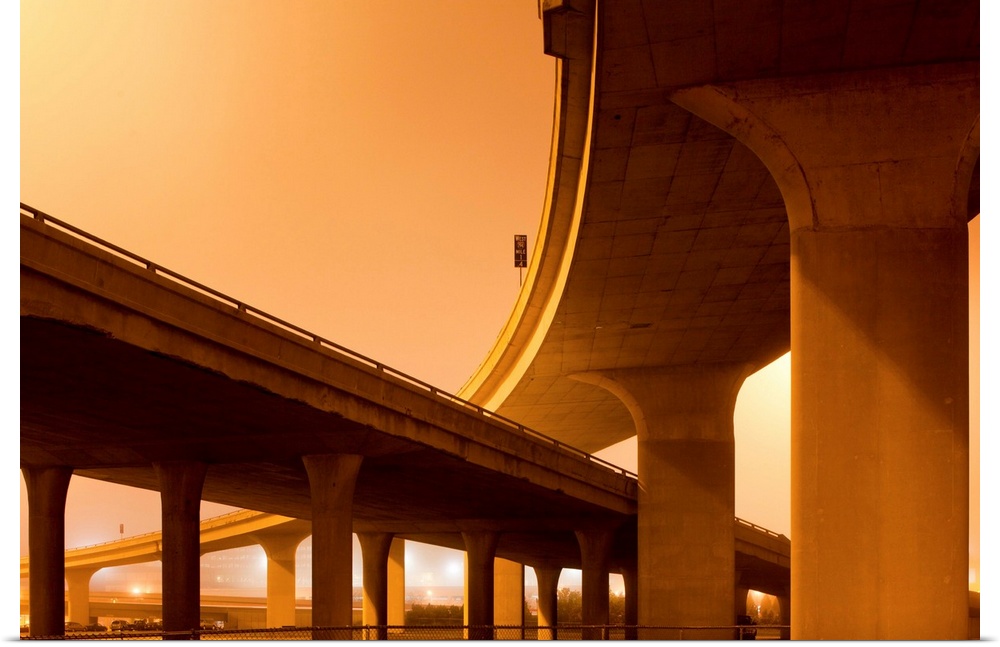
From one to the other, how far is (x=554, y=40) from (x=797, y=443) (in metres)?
8.49

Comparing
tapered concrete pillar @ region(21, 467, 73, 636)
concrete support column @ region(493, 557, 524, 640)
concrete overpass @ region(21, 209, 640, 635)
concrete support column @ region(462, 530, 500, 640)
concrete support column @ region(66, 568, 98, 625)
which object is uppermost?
concrete overpass @ region(21, 209, 640, 635)

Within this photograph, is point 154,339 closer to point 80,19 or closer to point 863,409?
point 80,19

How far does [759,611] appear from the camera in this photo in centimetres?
11725

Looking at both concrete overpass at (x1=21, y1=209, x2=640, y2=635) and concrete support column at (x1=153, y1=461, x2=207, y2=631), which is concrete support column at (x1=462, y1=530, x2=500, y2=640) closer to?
concrete overpass at (x1=21, y1=209, x2=640, y2=635)

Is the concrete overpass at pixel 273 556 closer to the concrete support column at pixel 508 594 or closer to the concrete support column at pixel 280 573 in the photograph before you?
the concrete support column at pixel 280 573

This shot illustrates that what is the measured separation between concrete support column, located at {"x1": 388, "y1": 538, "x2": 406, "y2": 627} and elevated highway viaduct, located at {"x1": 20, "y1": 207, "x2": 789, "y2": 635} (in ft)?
53.5

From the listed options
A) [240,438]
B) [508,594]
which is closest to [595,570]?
[508,594]

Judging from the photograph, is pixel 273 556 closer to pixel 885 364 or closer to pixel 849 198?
pixel 849 198

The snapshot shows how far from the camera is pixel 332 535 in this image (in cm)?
3534

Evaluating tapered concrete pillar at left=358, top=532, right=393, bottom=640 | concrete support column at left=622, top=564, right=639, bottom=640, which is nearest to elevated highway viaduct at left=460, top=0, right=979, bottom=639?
tapered concrete pillar at left=358, top=532, right=393, bottom=640

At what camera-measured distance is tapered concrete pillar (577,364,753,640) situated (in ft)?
151

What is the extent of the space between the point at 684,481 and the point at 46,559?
24.5m

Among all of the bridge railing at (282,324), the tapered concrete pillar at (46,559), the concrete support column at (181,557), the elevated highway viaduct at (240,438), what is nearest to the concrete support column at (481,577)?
the elevated highway viaduct at (240,438)

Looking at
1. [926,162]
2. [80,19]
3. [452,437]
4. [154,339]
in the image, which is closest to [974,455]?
[452,437]
